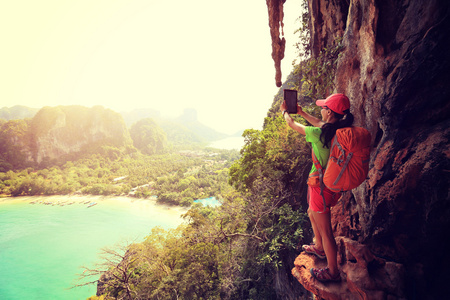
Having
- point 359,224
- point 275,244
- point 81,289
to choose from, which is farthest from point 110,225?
point 359,224

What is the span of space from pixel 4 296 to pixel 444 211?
33316mm

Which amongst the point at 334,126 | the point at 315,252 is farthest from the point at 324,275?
the point at 334,126

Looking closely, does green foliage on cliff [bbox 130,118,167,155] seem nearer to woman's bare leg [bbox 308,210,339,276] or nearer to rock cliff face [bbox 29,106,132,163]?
rock cliff face [bbox 29,106,132,163]

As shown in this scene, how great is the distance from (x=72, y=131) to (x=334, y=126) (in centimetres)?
8525

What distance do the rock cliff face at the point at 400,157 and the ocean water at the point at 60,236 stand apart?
22126mm

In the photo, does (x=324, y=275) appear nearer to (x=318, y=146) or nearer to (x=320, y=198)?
(x=320, y=198)

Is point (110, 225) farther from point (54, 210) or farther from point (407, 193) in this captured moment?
point (407, 193)

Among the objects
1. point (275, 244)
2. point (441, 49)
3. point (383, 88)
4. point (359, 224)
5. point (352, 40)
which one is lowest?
point (275, 244)

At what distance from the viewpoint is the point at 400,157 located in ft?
6.65

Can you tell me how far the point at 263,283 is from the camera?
7.43 m

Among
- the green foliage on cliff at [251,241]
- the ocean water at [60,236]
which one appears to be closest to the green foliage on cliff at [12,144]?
the ocean water at [60,236]

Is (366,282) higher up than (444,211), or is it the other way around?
(444,211)

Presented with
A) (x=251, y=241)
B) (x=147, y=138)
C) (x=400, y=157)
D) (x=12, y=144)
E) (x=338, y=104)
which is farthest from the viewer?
(x=147, y=138)

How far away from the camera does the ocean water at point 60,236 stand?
728 inches
